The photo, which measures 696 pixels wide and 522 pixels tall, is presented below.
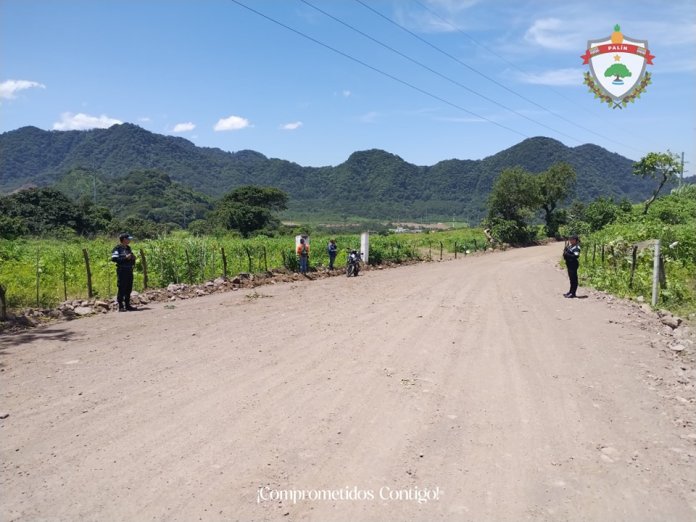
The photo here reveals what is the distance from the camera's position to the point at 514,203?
52188mm

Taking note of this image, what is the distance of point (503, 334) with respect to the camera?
9781 mm

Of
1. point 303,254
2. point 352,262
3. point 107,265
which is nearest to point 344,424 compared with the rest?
point 107,265

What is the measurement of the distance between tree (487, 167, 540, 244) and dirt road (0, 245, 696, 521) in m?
43.3

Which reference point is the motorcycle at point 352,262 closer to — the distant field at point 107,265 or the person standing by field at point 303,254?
the person standing by field at point 303,254

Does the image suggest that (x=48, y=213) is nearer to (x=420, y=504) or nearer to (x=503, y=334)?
(x=503, y=334)

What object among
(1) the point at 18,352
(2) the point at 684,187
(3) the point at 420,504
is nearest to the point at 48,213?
(1) the point at 18,352

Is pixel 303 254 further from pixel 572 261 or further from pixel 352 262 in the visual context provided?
pixel 572 261

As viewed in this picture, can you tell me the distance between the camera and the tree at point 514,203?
169 feet

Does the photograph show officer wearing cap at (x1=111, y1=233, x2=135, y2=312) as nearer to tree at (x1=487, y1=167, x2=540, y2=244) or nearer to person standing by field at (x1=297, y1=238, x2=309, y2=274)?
person standing by field at (x1=297, y1=238, x2=309, y2=274)

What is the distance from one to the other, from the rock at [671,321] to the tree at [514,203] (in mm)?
40601

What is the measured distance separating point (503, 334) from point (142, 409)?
6.68 meters

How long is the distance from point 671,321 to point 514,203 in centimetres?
4340

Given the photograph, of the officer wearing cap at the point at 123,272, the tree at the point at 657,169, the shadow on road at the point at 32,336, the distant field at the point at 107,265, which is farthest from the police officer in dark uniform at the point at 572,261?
the tree at the point at 657,169

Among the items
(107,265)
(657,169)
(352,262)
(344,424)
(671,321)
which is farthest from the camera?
(657,169)
